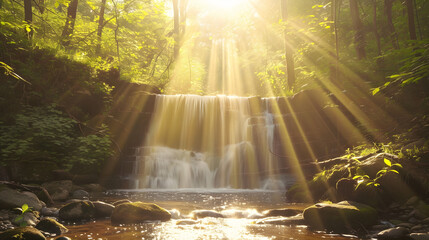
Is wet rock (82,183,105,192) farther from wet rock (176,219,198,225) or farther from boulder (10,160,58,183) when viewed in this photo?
wet rock (176,219,198,225)

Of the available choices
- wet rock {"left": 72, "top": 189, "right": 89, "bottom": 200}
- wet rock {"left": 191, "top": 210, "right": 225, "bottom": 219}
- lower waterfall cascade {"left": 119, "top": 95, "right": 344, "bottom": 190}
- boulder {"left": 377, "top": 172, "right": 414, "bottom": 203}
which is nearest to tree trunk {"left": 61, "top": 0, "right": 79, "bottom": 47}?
lower waterfall cascade {"left": 119, "top": 95, "right": 344, "bottom": 190}

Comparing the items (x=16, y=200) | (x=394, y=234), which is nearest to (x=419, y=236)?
(x=394, y=234)

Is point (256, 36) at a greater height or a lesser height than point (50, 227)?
greater

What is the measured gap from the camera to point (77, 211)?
648 centimetres

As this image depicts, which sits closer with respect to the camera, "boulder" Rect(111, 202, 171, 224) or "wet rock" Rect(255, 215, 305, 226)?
"wet rock" Rect(255, 215, 305, 226)

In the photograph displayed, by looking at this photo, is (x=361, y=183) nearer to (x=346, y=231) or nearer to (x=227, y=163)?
(x=346, y=231)

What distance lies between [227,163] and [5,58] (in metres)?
10.6

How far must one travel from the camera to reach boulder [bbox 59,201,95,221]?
20.9ft

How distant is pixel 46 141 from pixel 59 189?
2593 mm

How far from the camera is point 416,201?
5934mm

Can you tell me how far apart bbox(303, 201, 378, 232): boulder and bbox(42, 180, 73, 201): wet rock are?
7.45 m

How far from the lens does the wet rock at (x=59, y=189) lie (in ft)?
30.1

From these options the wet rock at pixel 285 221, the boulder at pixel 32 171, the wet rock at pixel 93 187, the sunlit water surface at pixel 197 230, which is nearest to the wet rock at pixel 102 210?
the sunlit water surface at pixel 197 230

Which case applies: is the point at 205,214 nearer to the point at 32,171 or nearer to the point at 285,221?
the point at 285,221
